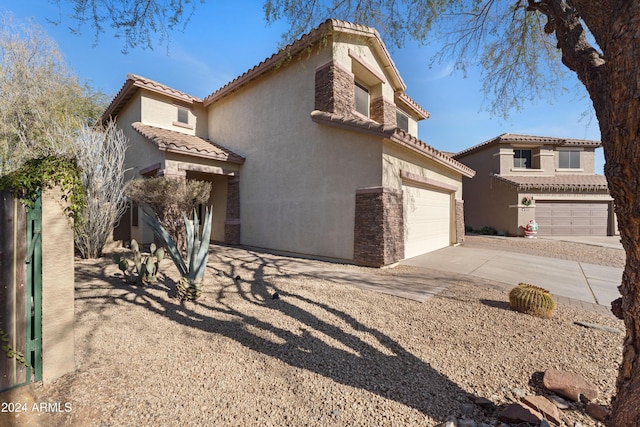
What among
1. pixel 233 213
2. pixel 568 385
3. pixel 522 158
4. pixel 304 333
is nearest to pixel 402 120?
pixel 233 213

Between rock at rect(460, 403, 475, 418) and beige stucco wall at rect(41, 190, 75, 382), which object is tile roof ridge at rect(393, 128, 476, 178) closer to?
rock at rect(460, 403, 475, 418)

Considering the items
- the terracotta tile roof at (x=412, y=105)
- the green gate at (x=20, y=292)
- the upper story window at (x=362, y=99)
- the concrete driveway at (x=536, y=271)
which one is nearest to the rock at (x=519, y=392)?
the concrete driveway at (x=536, y=271)

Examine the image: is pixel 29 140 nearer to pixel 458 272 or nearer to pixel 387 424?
pixel 387 424

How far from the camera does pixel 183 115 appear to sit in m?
13.4

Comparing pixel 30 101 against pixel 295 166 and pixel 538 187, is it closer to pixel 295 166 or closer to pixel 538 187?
pixel 295 166

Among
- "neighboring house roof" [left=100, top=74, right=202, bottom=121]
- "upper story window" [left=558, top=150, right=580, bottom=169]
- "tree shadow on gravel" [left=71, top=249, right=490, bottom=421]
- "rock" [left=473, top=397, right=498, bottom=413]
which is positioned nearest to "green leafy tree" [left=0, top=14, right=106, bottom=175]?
"neighboring house roof" [left=100, top=74, right=202, bottom=121]

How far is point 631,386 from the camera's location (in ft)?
5.77

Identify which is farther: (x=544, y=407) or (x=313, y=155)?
(x=313, y=155)

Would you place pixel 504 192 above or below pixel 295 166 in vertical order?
below

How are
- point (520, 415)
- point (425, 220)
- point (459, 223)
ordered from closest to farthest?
1. point (520, 415)
2. point (425, 220)
3. point (459, 223)

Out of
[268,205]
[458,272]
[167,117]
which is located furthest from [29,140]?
[458,272]

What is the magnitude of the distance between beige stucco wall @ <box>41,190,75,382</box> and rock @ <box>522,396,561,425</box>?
14.7 feet

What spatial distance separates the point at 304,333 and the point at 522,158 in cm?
2233

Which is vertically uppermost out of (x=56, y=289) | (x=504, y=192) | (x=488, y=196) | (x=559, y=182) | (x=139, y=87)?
(x=139, y=87)
